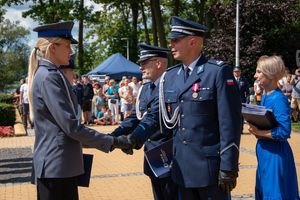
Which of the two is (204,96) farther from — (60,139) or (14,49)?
(14,49)

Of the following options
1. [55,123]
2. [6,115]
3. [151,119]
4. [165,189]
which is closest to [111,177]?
[165,189]

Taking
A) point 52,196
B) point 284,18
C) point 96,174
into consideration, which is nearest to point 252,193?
point 96,174

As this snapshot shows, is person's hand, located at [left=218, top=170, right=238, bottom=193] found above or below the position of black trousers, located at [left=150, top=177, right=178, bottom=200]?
above

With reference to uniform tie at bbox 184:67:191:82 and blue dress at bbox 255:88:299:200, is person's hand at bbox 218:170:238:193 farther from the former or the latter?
blue dress at bbox 255:88:299:200

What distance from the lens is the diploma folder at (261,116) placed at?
4458 mm

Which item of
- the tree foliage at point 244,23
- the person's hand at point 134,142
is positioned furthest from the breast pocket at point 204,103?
the tree foliage at point 244,23

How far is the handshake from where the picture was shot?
4.06 metres

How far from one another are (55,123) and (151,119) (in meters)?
1.09

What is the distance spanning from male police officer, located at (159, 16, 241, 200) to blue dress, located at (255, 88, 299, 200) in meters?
0.75

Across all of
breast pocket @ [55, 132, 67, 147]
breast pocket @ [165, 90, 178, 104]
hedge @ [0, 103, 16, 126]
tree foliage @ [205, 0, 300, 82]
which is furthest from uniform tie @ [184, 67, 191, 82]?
tree foliage @ [205, 0, 300, 82]

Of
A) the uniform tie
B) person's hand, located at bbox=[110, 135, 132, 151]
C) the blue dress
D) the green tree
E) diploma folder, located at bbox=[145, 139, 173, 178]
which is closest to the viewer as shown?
person's hand, located at bbox=[110, 135, 132, 151]

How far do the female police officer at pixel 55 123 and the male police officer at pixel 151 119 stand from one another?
0.65m

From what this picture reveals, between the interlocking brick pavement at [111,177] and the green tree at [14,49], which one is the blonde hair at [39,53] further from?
the green tree at [14,49]

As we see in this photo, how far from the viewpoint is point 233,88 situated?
3885 millimetres
